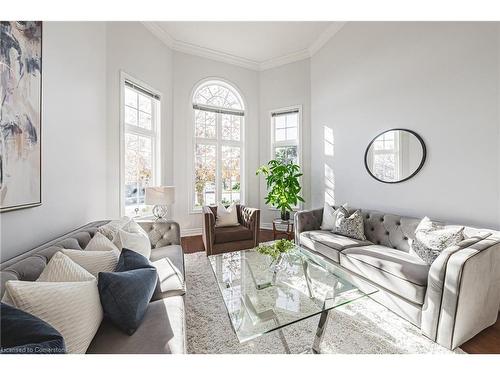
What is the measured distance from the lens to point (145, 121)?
359 centimetres

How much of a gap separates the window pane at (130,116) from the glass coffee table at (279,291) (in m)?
2.62

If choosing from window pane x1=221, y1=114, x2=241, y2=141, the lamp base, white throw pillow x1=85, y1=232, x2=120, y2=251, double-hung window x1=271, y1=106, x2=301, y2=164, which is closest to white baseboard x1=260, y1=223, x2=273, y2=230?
double-hung window x1=271, y1=106, x2=301, y2=164

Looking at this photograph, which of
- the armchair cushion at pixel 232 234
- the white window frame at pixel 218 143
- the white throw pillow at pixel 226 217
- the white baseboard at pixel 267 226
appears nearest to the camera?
the armchair cushion at pixel 232 234

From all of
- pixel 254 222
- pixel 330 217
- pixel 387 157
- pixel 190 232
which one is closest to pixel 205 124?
pixel 190 232

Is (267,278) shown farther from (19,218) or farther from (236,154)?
(236,154)

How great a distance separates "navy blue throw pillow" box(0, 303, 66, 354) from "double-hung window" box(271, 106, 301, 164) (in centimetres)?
429

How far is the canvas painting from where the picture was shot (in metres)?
1.21

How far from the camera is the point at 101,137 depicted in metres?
2.61

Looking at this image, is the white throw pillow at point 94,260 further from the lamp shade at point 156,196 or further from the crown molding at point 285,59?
the crown molding at point 285,59

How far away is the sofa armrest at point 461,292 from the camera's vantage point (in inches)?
53.2

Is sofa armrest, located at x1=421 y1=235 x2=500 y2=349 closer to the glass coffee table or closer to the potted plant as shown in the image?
the glass coffee table

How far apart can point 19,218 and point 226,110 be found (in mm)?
3881

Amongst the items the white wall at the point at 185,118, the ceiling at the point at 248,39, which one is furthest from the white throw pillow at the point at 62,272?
the ceiling at the point at 248,39
